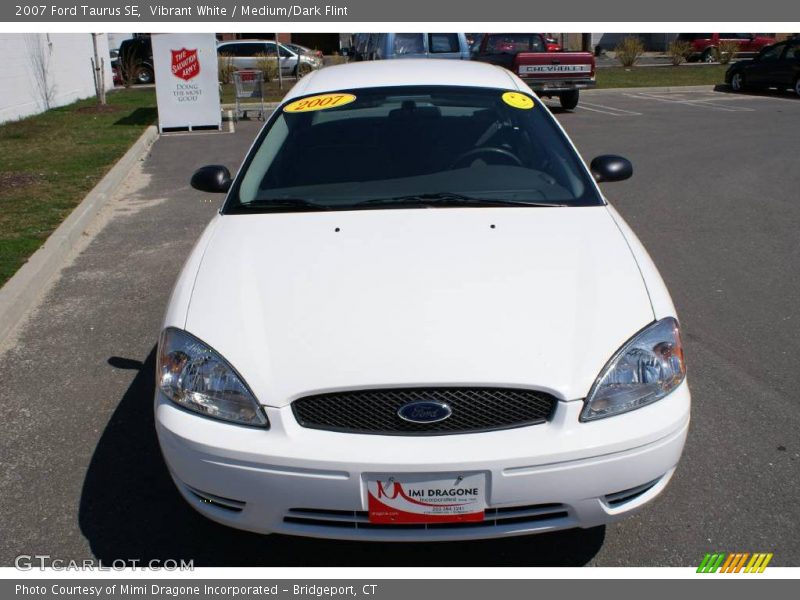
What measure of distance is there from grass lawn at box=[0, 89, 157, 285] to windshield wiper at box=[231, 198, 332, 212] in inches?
113

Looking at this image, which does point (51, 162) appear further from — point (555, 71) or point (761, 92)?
point (761, 92)

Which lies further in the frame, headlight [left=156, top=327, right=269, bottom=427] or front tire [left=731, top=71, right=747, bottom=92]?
front tire [left=731, top=71, right=747, bottom=92]

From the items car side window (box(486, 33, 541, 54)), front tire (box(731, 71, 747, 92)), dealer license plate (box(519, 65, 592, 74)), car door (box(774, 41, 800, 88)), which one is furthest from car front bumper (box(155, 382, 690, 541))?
front tire (box(731, 71, 747, 92))

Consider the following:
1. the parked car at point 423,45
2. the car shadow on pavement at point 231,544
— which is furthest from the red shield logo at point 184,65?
the car shadow on pavement at point 231,544

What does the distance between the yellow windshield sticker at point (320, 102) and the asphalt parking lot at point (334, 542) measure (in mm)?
1695

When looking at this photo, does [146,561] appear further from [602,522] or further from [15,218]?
[15,218]

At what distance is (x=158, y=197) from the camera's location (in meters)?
9.23

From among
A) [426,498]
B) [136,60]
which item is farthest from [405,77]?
[136,60]

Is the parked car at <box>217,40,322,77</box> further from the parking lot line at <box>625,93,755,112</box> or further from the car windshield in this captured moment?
the car windshield

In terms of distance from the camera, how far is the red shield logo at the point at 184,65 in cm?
1483

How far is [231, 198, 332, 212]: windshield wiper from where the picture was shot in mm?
3695

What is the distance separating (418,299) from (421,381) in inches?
16.4

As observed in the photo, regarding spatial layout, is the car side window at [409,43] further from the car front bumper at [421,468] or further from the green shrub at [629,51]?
the green shrub at [629,51]

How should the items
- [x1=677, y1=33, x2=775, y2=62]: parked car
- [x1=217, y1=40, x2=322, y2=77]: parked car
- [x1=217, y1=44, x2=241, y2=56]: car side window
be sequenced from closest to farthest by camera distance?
1. [x1=217, y1=40, x2=322, y2=77]: parked car
2. [x1=217, y1=44, x2=241, y2=56]: car side window
3. [x1=677, y1=33, x2=775, y2=62]: parked car
